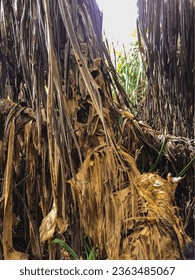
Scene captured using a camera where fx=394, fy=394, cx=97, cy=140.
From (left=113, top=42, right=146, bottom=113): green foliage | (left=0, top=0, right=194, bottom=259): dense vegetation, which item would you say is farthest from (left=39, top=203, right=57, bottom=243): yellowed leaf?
(left=113, top=42, right=146, bottom=113): green foliage

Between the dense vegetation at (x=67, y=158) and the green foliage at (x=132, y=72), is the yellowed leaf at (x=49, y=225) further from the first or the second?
the green foliage at (x=132, y=72)

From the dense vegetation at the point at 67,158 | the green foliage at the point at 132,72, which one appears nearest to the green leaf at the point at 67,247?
the dense vegetation at the point at 67,158

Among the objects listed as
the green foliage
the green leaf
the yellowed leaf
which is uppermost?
the green foliage

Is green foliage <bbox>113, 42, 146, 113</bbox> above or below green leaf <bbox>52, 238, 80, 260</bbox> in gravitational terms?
above

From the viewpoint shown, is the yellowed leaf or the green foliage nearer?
the yellowed leaf

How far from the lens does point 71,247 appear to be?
760 millimetres

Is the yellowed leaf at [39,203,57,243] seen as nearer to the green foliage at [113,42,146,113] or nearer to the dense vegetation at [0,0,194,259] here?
the dense vegetation at [0,0,194,259]

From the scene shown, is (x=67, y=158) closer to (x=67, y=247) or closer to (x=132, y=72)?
(x=67, y=247)

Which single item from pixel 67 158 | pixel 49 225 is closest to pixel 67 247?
pixel 49 225

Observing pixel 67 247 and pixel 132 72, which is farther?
pixel 132 72

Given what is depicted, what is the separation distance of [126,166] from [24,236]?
260 mm

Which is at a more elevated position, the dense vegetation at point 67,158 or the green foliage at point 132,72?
the green foliage at point 132,72

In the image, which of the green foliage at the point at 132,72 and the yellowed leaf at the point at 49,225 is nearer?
the yellowed leaf at the point at 49,225
